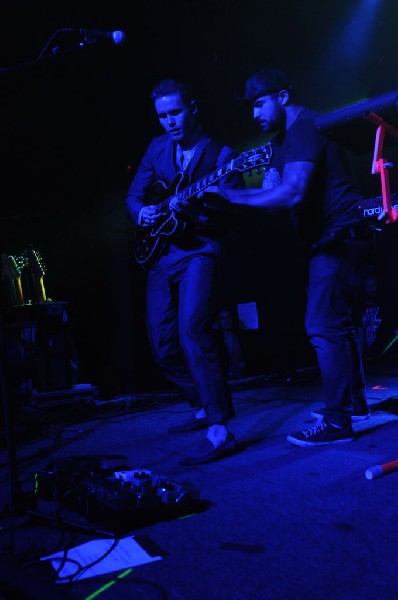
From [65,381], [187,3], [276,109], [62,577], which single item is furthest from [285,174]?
[65,381]

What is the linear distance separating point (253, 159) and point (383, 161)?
0.95 meters

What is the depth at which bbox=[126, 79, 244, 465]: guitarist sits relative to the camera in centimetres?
284

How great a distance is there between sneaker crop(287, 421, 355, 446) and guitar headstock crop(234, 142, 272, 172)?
148 cm

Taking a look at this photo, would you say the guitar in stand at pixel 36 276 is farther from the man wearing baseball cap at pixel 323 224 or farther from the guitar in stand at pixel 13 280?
the man wearing baseball cap at pixel 323 224

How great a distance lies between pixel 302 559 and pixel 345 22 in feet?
20.0

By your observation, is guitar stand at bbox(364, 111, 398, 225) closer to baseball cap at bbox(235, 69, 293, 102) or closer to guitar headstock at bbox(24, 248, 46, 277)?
baseball cap at bbox(235, 69, 293, 102)

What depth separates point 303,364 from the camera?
23.6 feet

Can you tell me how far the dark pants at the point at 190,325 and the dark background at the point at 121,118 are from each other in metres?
2.58

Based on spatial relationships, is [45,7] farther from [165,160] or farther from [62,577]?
[62,577]

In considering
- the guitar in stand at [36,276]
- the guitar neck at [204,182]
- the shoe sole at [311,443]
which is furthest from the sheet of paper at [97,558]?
the guitar in stand at [36,276]

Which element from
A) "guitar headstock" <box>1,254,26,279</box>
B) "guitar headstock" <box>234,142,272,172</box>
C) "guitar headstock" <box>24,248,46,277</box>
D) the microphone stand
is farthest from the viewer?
"guitar headstock" <box>24,248,46,277</box>

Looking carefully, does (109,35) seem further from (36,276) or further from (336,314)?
(36,276)

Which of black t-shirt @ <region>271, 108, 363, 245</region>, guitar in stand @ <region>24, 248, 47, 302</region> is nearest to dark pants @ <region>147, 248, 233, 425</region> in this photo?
black t-shirt @ <region>271, 108, 363, 245</region>

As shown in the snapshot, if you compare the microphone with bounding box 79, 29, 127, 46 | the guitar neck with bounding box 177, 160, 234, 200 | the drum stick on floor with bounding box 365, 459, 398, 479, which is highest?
the microphone with bounding box 79, 29, 127, 46
